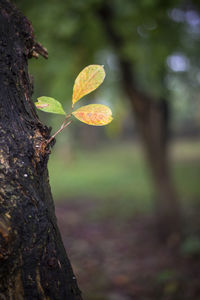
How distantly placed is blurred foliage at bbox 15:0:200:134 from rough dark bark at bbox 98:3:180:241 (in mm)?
148

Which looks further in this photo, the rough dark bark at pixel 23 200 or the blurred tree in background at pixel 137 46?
the blurred tree in background at pixel 137 46

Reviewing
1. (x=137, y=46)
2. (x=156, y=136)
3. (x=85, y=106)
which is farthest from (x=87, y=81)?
(x=156, y=136)

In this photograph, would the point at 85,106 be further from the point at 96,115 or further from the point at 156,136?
the point at 156,136

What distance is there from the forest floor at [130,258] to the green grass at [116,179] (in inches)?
41.8

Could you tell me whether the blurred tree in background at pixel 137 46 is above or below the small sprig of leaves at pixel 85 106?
above

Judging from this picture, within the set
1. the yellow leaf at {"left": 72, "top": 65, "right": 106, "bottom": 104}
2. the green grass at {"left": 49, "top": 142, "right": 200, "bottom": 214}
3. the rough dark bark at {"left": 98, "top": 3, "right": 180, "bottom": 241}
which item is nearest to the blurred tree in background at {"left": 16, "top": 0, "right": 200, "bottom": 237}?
the rough dark bark at {"left": 98, "top": 3, "right": 180, "bottom": 241}

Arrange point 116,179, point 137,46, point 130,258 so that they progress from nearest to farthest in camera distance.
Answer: point 137,46 < point 130,258 < point 116,179

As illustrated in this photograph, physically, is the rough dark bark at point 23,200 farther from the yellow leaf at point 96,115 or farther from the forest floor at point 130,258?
the forest floor at point 130,258

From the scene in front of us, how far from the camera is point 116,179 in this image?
1091cm

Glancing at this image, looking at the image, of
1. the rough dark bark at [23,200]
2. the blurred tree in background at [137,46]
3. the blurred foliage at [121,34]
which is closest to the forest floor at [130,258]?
the blurred tree in background at [137,46]

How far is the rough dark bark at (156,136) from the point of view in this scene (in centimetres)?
449

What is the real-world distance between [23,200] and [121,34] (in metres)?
3.82

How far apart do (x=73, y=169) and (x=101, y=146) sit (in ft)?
24.4

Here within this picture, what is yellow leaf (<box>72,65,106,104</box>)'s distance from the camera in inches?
38.5
